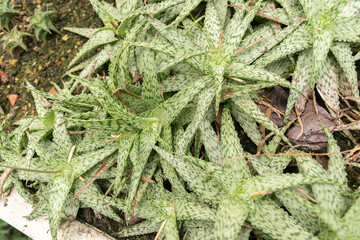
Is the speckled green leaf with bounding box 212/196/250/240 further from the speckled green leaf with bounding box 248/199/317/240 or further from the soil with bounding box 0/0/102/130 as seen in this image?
the soil with bounding box 0/0/102/130

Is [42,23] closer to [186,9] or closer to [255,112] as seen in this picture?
[186,9]

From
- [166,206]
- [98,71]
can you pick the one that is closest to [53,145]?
[98,71]

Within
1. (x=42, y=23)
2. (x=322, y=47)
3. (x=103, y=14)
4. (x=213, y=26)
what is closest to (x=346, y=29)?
(x=322, y=47)

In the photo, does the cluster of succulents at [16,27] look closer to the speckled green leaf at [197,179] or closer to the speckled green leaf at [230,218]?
the speckled green leaf at [197,179]

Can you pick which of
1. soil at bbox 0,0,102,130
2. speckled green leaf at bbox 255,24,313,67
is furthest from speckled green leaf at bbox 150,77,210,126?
soil at bbox 0,0,102,130

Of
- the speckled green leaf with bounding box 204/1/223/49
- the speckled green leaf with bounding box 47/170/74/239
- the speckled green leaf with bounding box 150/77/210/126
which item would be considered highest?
the speckled green leaf with bounding box 204/1/223/49

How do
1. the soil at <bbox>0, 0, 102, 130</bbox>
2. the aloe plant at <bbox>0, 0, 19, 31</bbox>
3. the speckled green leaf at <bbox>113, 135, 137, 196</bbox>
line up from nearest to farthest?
the speckled green leaf at <bbox>113, 135, 137, 196</bbox>, the soil at <bbox>0, 0, 102, 130</bbox>, the aloe plant at <bbox>0, 0, 19, 31</bbox>

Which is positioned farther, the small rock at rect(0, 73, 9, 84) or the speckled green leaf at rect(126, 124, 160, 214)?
the small rock at rect(0, 73, 9, 84)

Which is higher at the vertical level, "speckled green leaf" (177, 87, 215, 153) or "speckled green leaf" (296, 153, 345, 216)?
"speckled green leaf" (177, 87, 215, 153)
